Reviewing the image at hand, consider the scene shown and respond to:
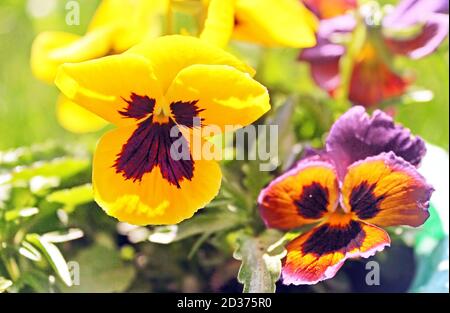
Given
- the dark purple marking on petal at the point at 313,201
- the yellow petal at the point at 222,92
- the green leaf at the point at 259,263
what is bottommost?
the green leaf at the point at 259,263

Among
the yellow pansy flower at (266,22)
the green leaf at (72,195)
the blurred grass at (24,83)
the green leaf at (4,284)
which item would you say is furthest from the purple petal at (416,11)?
the blurred grass at (24,83)

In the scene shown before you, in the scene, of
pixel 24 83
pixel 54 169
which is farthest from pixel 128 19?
pixel 24 83

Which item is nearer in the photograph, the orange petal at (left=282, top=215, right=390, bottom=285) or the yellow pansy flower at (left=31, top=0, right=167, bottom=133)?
the orange petal at (left=282, top=215, right=390, bottom=285)

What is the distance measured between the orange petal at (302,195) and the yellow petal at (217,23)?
13cm

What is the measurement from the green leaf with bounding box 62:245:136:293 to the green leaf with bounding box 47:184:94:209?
7cm

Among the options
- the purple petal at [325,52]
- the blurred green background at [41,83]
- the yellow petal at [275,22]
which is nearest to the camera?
the yellow petal at [275,22]

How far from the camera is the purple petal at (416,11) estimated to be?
0.92 metres

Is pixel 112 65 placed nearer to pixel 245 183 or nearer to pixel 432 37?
pixel 245 183

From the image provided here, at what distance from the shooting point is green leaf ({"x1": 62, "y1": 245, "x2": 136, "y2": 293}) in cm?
81

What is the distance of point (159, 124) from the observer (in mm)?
697

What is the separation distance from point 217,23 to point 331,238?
0.21 m

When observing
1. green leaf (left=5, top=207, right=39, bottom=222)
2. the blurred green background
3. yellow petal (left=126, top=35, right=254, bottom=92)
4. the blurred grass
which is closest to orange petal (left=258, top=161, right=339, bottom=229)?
yellow petal (left=126, top=35, right=254, bottom=92)

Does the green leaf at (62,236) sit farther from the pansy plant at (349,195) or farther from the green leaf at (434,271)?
the green leaf at (434,271)

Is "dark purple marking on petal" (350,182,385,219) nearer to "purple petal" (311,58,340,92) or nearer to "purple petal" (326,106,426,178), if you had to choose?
"purple petal" (326,106,426,178)
